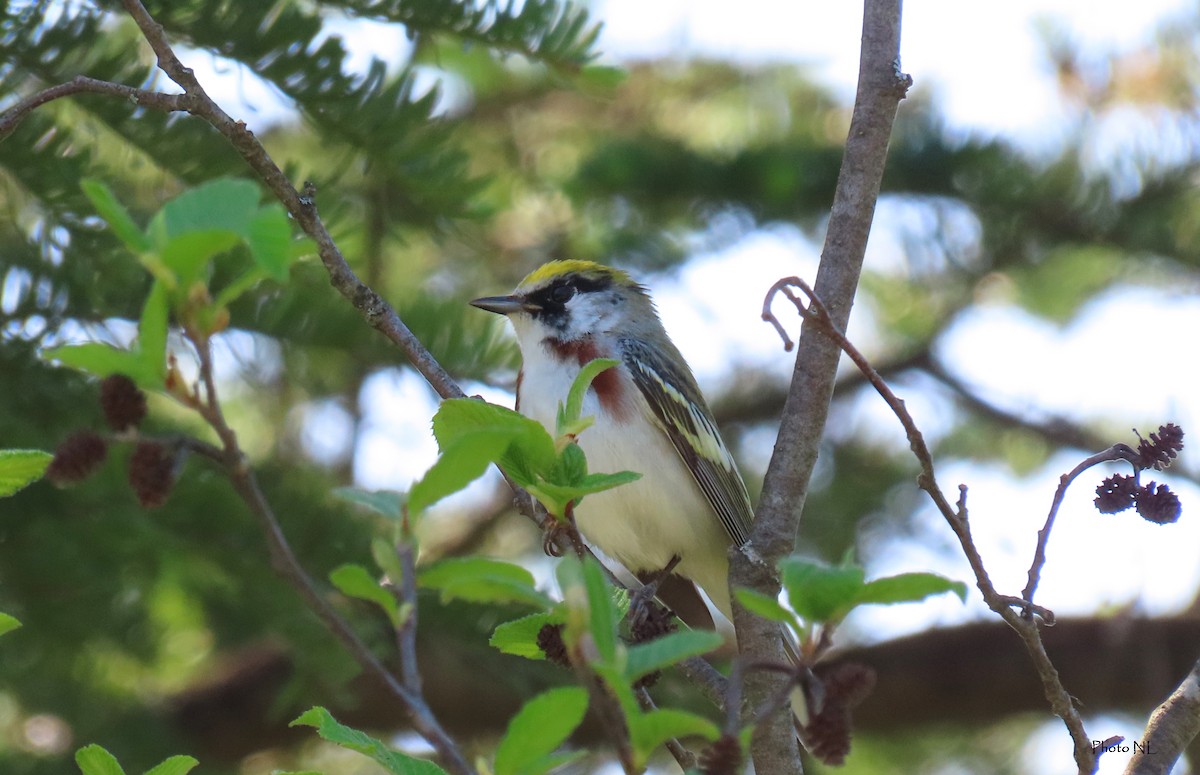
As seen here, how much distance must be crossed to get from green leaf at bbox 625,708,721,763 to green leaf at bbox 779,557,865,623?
14cm

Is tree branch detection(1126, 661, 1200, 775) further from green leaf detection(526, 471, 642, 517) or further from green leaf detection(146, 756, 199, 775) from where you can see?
green leaf detection(146, 756, 199, 775)

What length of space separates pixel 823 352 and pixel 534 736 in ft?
3.37

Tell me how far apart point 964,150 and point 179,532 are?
7.76 feet

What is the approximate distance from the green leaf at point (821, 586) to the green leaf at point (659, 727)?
14 cm

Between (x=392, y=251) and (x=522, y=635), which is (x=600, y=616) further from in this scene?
(x=392, y=251)

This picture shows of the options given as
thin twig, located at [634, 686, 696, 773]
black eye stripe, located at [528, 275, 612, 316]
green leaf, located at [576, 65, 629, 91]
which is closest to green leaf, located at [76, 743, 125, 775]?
thin twig, located at [634, 686, 696, 773]

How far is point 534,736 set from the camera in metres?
1.10

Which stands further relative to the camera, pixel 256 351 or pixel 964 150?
pixel 964 150

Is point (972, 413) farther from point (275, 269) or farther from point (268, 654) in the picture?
point (275, 269)

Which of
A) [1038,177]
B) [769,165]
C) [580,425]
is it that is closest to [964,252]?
[1038,177]

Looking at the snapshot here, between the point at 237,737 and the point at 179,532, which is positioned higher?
the point at 179,532

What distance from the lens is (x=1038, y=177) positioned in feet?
12.1

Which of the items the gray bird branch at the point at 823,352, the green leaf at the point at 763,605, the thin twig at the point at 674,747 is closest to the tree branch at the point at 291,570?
the green leaf at the point at 763,605

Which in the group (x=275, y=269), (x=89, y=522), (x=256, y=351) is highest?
(x=275, y=269)
